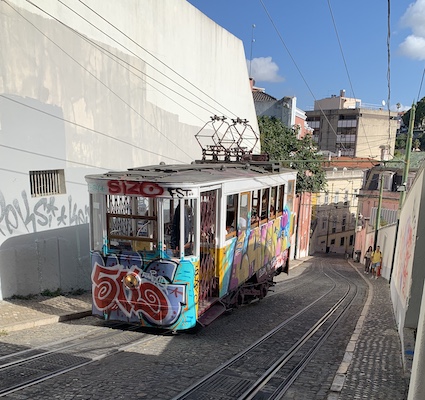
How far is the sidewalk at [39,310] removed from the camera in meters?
7.04

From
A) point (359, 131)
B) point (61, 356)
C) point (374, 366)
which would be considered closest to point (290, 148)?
point (374, 366)

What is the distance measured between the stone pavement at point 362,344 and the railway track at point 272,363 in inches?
26.1

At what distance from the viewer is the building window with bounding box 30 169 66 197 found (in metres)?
9.07

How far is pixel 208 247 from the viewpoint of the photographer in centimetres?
723

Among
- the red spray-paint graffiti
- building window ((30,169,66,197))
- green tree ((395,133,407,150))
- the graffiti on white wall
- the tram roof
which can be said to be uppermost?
green tree ((395,133,407,150))

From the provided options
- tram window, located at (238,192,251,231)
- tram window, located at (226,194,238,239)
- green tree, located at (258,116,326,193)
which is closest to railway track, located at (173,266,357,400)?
tram window, located at (226,194,238,239)

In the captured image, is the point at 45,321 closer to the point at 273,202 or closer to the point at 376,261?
the point at 273,202

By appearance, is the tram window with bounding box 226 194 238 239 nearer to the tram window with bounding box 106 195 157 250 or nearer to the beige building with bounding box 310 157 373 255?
the tram window with bounding box 106 195 157 250

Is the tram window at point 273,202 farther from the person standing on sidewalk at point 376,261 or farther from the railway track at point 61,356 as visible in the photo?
the person standing on sidewalk at point 376,261

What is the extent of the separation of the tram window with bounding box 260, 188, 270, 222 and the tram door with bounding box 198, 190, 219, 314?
2373 millimetres

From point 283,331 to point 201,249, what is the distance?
8.17 feet

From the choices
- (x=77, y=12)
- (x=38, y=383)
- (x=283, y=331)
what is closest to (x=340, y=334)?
(x=283, y=331)

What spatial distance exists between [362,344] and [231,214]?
10.9ft

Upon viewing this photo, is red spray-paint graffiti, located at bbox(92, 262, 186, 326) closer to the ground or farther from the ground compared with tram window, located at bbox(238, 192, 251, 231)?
closer to the ground
